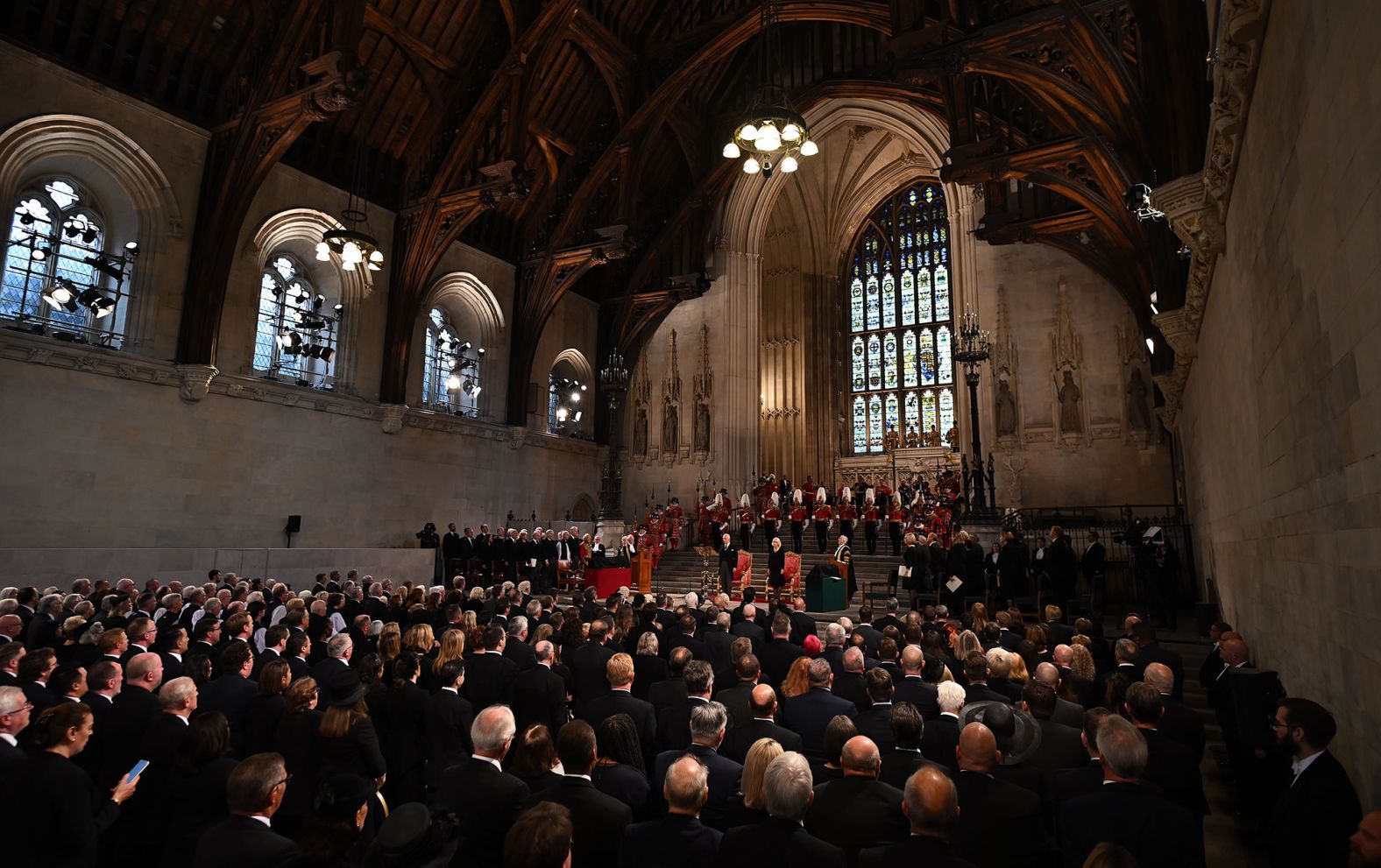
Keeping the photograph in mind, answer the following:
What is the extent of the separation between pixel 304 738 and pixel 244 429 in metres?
14.0

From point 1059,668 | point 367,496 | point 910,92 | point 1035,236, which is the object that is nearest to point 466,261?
point 367,496

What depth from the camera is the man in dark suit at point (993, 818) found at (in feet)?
8.90

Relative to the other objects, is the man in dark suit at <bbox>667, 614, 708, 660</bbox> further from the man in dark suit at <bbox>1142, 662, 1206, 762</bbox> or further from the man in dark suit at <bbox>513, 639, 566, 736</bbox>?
the man in dark suit at <bbox>1142, 662, 1206, 762</bbox>

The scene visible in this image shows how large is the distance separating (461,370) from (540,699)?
1769 centimetres

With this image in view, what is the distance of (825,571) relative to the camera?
12.8 metres

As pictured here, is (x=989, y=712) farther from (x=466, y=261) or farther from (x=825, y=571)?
(x=466, y=261)

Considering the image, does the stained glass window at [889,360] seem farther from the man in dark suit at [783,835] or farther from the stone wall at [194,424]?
the man in dark suit at [783,835]

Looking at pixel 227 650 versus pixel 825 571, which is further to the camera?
pixel 825 571

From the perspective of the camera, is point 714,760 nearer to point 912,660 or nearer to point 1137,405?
point 912,660

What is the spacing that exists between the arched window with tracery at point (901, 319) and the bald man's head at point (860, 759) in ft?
77.3

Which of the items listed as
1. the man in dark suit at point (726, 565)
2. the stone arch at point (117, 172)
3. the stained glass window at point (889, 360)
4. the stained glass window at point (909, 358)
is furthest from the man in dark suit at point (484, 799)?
the stained glass window at point (889, 360)

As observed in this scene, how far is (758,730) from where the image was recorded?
3.67 m

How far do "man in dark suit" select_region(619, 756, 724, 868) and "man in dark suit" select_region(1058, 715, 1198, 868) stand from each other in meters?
1.30

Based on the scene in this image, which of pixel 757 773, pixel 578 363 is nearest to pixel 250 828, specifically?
pixel 757 773
